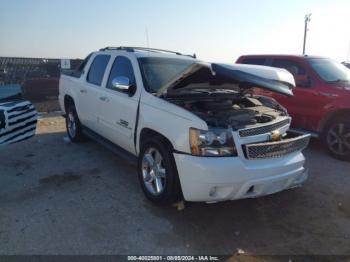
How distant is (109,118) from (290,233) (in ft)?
9.77

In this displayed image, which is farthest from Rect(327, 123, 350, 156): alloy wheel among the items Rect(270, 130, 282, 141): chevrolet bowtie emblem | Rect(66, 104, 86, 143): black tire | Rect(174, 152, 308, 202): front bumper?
Rect(66, 104, 86, 143): black tire

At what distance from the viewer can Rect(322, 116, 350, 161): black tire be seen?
6.20 m

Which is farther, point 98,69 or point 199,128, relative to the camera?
point 98,69

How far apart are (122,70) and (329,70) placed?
428 cm

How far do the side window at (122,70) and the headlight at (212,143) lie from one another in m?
1.45

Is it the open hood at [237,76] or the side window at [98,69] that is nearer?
the open hood at [237,76]

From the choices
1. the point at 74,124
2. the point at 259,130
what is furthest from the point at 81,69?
the point at 259,130

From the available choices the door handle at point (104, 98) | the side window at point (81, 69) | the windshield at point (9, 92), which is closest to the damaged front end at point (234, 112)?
the door handle at point (104, 98)

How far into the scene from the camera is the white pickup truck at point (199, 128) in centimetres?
352

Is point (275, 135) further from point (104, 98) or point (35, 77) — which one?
point (35, 77)

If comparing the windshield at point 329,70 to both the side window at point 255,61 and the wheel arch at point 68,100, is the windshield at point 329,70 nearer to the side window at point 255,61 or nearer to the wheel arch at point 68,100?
the side window at point 255,61

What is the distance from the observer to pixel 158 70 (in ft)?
15.9

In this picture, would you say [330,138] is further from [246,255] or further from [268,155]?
[246,255]

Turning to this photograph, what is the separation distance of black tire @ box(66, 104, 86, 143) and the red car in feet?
12.3
